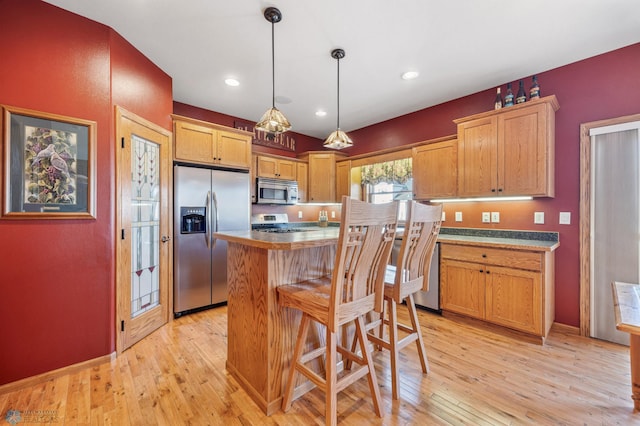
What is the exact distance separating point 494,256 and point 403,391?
1.62 metres

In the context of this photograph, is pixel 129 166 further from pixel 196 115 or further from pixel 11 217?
pixel 196 115

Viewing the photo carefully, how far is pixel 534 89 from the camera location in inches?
106

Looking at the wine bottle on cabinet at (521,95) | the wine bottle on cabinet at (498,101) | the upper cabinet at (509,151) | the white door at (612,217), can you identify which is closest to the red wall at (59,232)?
the upper cabinet at (509,151)

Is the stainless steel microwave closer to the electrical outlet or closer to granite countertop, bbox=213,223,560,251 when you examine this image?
granite countertop, bbox=213,223,560,251

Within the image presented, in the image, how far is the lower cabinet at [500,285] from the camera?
2400mm

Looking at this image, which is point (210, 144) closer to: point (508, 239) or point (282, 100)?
point (282, 100)

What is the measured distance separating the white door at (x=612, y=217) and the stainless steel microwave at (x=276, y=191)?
3.62 metres

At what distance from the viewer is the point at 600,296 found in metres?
2.51

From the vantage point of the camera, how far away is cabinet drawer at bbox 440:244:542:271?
2.43 meters

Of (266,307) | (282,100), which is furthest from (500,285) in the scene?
(282,100)

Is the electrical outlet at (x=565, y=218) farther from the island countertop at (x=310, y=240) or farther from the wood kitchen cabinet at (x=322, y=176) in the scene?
the wood kitchen cabinet at (x=322, y=176)

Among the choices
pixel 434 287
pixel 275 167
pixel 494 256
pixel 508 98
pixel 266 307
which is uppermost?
pixel 508 98

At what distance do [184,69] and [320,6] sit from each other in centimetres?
167

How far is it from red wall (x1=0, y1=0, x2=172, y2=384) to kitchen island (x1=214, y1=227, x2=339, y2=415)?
1.14 meters
